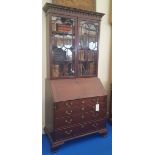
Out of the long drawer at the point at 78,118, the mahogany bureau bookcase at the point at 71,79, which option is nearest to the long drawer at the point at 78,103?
the mahogany bureau bookcase at the point at 71,79

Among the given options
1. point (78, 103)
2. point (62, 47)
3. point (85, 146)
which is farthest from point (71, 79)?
point (85, 146)

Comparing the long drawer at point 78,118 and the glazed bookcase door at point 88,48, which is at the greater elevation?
the glazed bookcase door at point 88,48

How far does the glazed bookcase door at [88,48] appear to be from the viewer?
8.64 feet

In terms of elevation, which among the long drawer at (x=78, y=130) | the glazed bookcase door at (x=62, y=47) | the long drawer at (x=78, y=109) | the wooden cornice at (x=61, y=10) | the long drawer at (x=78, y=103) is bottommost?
the long drawer at (x=78, y=130)

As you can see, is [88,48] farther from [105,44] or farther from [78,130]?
[78,130]

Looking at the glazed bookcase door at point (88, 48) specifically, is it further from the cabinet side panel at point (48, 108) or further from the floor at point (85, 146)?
the floor at point (85, 146)

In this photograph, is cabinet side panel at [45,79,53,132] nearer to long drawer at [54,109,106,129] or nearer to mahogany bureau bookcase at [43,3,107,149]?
mahogany bureau bookcase at [43,3,107,149]

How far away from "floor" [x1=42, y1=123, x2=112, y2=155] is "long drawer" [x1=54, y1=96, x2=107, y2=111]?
0.56 meters

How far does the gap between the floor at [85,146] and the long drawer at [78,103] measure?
22.0 inches

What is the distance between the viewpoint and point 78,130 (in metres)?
2.43

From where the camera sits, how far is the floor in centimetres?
222
